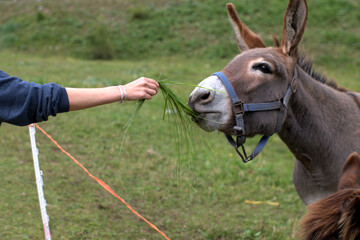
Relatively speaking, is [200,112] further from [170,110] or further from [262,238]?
[262,238]

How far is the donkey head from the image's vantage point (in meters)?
2.57

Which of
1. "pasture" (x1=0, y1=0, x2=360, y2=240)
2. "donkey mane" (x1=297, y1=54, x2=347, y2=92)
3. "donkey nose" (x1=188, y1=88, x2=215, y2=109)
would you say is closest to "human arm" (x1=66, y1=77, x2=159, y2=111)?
"donkey nose" (x1=188, y1=88, x2=215, y2=109)

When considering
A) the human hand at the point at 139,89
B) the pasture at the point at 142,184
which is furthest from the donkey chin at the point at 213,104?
the human hand at the point at 139,89

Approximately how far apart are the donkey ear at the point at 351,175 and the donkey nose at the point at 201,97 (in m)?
0.96

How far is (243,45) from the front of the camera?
314 centimetres

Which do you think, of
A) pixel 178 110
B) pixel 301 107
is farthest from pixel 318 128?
pixel 178 110

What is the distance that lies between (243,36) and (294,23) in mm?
519

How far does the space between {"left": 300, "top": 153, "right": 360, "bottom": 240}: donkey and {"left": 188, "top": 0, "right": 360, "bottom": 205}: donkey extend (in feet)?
3.16

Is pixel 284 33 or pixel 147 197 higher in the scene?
pixel 284 33

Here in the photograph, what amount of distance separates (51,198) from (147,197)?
1199mm

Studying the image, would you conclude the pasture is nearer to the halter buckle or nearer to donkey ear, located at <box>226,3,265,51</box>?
the halter buckle

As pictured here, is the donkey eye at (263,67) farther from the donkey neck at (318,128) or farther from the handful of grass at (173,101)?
the handful of grass at (173,101)

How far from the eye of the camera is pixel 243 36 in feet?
10.4

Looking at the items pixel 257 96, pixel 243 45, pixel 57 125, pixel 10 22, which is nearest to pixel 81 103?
pixel 257 96
